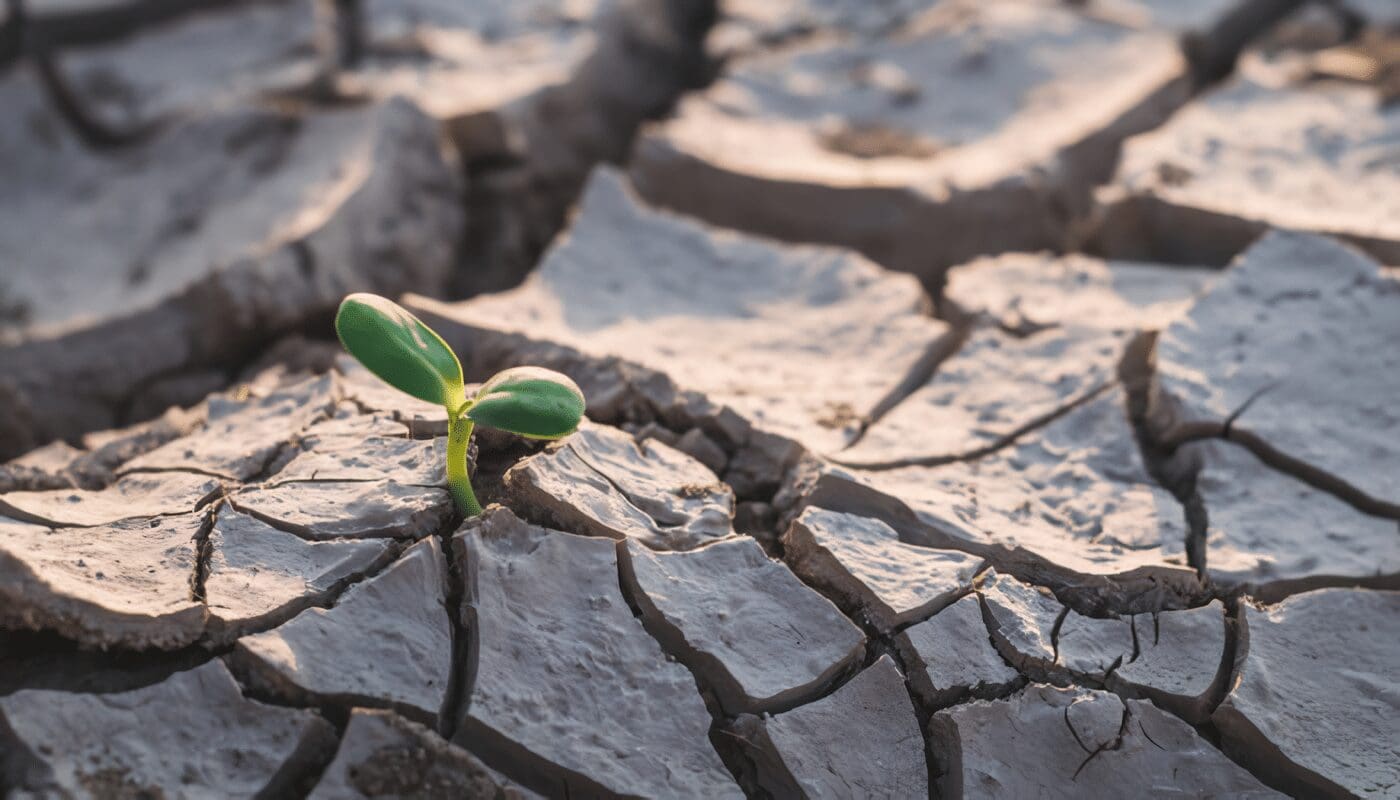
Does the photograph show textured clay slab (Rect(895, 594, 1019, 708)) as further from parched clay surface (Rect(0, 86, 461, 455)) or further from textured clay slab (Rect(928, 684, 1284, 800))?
parched clay surface (Rect(0, 86, 461, 455))

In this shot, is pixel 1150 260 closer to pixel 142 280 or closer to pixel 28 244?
pixel 142 280

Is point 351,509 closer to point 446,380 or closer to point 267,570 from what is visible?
point 267,570

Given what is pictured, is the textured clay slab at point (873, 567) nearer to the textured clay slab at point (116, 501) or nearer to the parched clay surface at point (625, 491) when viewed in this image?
the parched clay surface at point (625, 491)

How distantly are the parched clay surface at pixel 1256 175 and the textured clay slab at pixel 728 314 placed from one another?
69cm

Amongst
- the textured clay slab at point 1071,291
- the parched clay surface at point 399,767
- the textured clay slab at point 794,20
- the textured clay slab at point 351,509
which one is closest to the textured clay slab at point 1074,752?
the parched clay surface at point 399,767

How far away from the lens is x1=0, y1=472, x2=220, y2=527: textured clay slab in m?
1.63

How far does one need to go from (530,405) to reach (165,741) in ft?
1.96

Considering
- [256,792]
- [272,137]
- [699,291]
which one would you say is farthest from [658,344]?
[272,137]

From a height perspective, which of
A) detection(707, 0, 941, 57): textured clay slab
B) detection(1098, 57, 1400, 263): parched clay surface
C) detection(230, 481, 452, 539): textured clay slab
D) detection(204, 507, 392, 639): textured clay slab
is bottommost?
detection(204, 507, 392, 639): textured clay slab

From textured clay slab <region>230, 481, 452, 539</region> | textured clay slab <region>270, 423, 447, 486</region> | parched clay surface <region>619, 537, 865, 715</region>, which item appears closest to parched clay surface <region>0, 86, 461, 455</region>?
textured clay slab <region>270, 423, 447, 486</region>

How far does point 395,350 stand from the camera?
1.52 m

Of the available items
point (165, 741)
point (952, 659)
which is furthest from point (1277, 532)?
point (165, 741)

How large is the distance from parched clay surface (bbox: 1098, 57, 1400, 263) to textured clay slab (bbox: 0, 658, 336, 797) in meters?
2.28

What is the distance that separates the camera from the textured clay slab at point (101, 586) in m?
1.40
